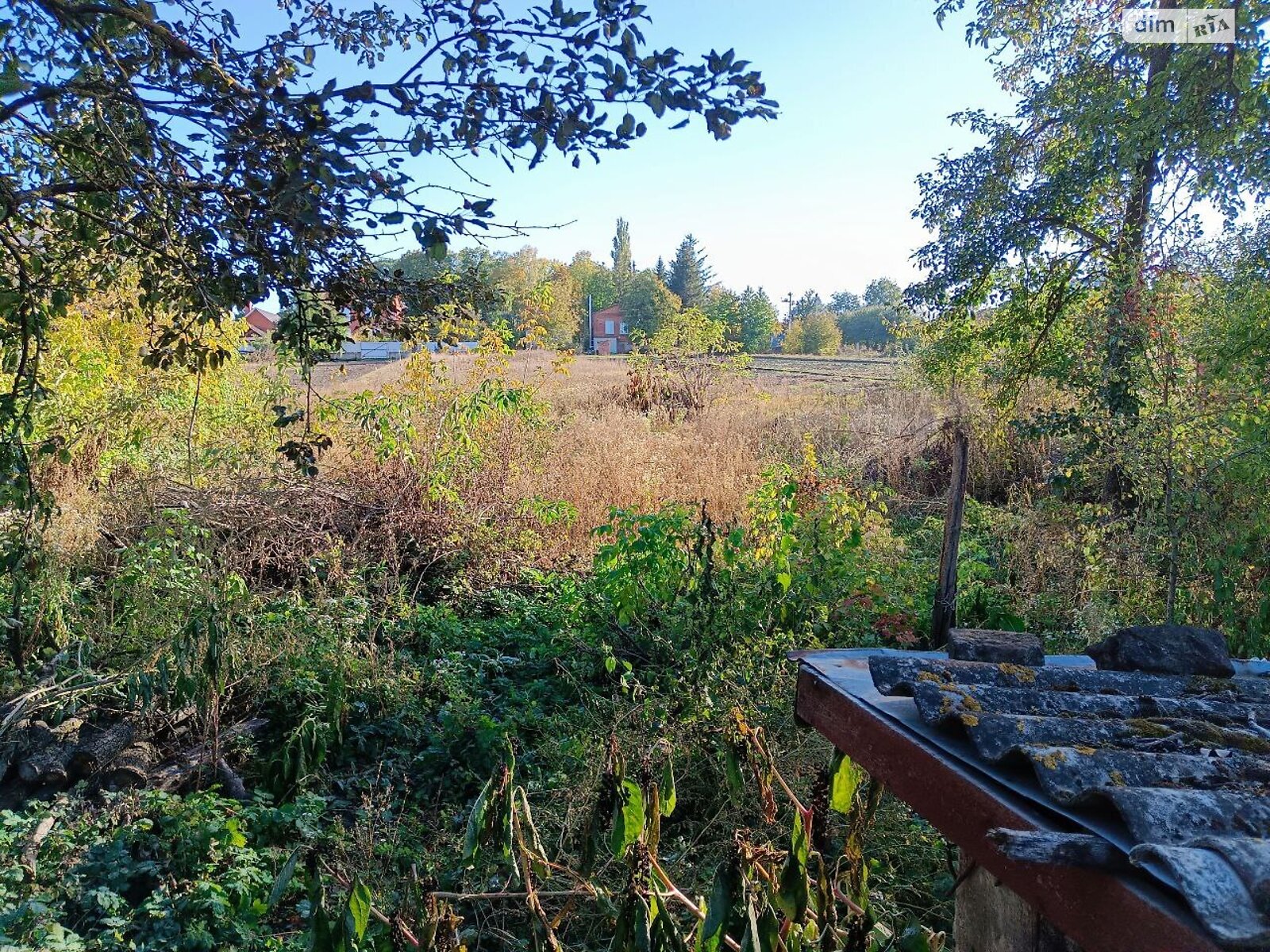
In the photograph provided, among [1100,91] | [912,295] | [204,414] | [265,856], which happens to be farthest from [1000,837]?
[912,295]

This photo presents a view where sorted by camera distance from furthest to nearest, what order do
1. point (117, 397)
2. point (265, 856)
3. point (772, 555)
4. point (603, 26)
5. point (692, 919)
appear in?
point (117, 397), point (772, 555), point (265, 856), point (692, 919), point (603, 26)

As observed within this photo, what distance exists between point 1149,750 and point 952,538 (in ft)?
8.93

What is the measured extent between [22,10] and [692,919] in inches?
139

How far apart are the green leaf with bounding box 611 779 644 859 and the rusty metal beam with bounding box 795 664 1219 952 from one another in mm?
508

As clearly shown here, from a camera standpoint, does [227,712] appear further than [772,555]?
No

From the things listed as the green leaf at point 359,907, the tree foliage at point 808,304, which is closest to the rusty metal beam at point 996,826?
the green leaf at point 359,907

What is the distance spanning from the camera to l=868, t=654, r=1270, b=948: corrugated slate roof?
1.03 metres

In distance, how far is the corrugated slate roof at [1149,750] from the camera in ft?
3.37

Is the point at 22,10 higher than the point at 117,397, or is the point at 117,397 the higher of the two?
the point at 22,10

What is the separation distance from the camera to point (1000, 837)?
117 cm

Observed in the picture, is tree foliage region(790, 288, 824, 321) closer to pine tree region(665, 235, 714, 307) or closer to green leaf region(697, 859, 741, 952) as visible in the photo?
pine tree region(665, 235, 714, 307)

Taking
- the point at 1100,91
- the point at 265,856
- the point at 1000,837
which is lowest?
the point at 265,856

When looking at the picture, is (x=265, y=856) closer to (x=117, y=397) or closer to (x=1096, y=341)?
(x=117, y=397)

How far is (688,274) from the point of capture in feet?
224
